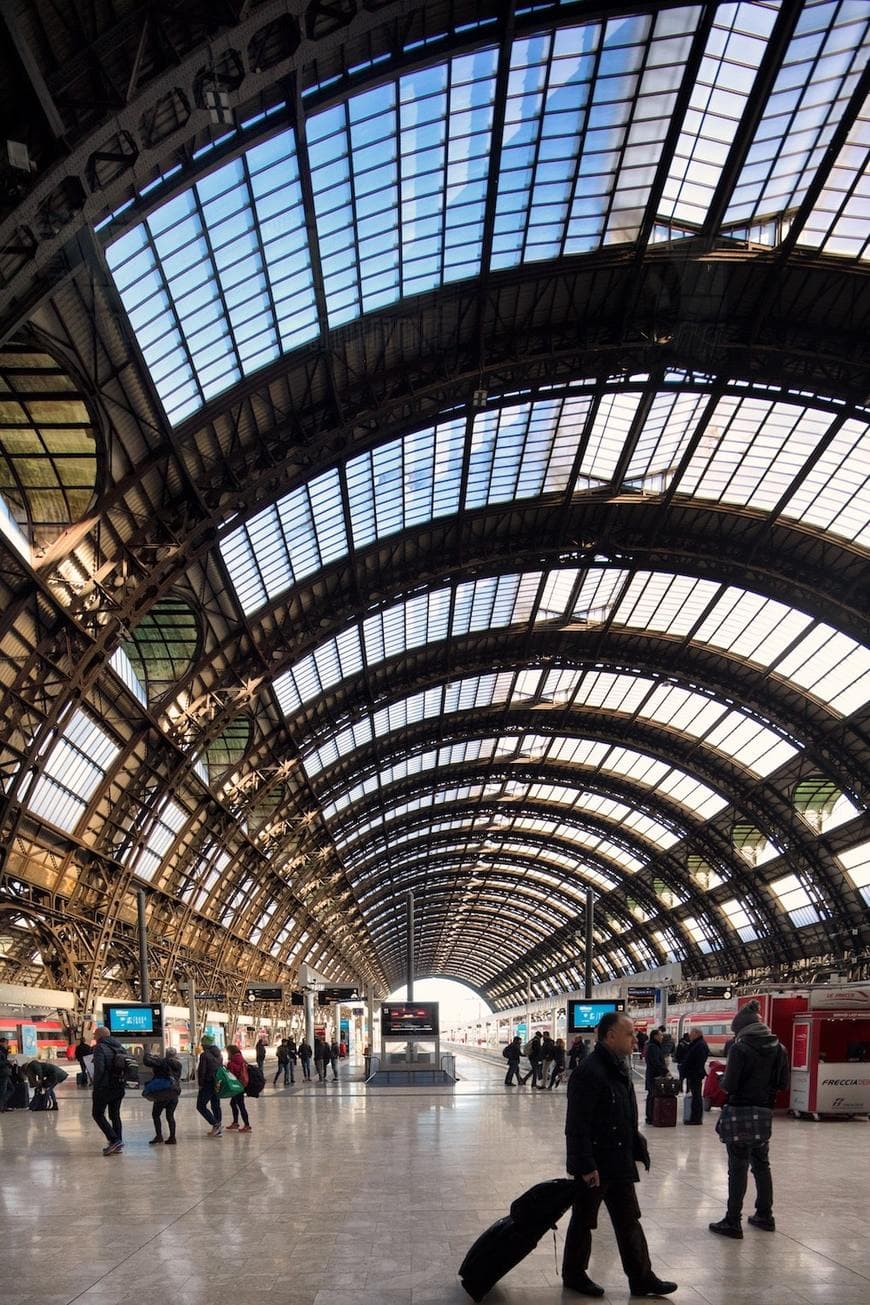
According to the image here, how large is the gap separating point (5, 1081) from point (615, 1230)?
81.9 ft

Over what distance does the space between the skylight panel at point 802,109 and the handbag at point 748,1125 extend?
21086 millimetres

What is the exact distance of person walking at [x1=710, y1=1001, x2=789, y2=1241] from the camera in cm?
1034

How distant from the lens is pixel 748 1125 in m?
10.5

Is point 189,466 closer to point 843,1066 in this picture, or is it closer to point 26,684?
point 26,684

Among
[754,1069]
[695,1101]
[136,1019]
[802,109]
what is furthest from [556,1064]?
[802,109]

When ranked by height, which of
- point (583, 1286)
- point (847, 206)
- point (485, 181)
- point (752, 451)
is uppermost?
point (847, 206)

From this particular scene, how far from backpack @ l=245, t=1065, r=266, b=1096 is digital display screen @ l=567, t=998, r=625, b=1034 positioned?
18142mm

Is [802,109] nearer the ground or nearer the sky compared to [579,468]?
nearer the sky

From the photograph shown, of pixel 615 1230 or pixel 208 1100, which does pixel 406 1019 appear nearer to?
pixel 208 1100

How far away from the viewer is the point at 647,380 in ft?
107

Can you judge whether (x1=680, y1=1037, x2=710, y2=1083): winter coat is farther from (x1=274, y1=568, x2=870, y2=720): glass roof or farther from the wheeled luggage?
(x1=274, y1=568, x2=870, y2=720): glass roof

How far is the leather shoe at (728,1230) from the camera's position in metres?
10.1

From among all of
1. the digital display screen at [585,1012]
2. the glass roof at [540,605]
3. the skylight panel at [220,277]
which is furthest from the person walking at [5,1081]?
the glass roof at [540,605]

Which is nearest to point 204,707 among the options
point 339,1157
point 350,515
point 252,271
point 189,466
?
point 350,515
